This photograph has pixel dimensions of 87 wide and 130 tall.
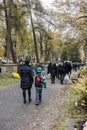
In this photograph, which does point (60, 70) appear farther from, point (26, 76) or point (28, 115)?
point (28, 115)

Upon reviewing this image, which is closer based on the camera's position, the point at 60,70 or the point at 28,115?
the point at 28,115

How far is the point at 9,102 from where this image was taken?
15336mm

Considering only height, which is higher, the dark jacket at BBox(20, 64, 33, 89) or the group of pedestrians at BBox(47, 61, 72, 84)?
the dark jacket at BBox(20, 64, 33, 89)

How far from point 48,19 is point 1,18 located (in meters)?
9.10

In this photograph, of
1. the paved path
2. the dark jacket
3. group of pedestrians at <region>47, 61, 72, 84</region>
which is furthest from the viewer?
group of pedestrians at <region>47, 61, 72, 84</region>

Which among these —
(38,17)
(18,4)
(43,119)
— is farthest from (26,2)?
(43,119)

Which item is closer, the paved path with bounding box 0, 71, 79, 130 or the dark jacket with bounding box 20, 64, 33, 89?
the paved path with bounding box 0, 71, 79, 130

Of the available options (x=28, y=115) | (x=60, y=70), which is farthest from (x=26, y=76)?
(x=60, y=70)

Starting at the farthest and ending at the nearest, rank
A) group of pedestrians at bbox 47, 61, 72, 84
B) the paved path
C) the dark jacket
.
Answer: group of pedestrians at bbox 47, 61, 72, 84 → the dark jacket → the paved path

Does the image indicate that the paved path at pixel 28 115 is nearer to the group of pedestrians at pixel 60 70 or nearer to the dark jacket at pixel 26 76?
the dark jacket at pixel 26 76

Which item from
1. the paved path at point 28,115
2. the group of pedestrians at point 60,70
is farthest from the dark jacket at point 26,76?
the group of pedestrians at point 60,70

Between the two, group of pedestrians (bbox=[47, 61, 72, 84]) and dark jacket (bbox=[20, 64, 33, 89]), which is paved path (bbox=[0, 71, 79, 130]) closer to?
dark jacket (bbox=[20, 64, 33, 89])

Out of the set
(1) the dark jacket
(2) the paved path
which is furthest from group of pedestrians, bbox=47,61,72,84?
(1) the dark jacket

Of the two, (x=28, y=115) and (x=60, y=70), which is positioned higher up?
(x=28, y=115)
